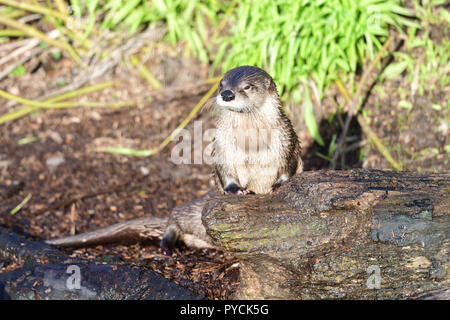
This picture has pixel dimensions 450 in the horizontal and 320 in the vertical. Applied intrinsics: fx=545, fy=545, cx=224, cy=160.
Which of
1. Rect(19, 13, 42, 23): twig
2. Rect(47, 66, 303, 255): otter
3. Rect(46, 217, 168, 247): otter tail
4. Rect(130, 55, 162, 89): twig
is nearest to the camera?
Rect(47, 66, 303, 255): otter

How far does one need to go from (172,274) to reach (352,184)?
0.94 meters

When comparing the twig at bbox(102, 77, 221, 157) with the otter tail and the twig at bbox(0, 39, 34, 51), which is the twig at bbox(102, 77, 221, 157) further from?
the twig at bbox(0, 39, 34, 51)

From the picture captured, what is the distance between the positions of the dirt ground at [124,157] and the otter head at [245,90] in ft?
2.48

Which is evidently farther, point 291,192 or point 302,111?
point 302,111

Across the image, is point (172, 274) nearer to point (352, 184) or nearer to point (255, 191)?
point (255, 191)

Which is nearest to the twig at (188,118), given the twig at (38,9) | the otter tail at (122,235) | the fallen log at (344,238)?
the otter tail at (122,235)

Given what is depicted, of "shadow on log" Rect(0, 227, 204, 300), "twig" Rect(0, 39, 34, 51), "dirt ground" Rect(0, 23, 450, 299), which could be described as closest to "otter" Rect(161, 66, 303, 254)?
"dirt ground" Rect(0, 23, 450, 299)

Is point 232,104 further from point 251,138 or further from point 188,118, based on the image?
point 188,118

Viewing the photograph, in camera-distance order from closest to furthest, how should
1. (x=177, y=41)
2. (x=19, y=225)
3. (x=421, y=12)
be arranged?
(x=19, y=225), (x=421, y=12), (x=177, y=41)

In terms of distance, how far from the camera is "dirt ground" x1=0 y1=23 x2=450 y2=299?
3.49 metres

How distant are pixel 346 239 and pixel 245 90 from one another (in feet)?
2.67

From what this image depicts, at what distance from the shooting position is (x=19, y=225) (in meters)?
3.48

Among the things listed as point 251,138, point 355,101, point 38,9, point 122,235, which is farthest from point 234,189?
point 38,9
